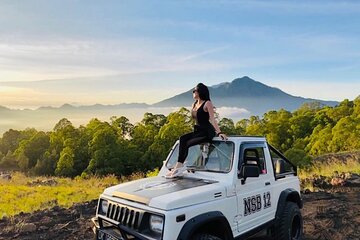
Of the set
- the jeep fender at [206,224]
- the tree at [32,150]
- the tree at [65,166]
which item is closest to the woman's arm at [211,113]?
the jeep fender at [206,224]

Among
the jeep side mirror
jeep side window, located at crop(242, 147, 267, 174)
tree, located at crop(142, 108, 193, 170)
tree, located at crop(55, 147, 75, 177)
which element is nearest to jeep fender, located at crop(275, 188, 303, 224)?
jeep side window, located at crop(242, 147, 267, 174)

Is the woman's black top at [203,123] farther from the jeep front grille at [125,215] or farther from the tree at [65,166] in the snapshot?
the tree at [65,166]

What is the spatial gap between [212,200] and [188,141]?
4.38 feet

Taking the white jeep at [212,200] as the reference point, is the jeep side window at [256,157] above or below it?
above

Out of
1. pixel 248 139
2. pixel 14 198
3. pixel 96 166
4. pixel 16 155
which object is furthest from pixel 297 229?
pixel 16 155

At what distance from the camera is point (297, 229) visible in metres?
6.75

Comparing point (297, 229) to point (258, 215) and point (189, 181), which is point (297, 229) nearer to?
point (258, 215)

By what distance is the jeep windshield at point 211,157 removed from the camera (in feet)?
17.9

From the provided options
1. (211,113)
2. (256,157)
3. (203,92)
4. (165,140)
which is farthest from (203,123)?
(165,140)

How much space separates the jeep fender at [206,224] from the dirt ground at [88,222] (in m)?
3.24

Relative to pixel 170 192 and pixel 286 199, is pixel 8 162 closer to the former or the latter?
pixel 286 199

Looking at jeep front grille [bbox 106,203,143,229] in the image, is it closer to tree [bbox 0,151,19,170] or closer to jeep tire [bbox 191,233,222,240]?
jeep tire [bbox 191,233,222,240]

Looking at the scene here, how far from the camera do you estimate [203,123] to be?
580 cm

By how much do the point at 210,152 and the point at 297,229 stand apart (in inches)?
95.9
